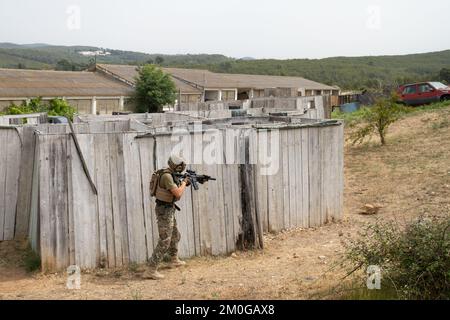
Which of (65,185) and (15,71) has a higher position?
(15,71)

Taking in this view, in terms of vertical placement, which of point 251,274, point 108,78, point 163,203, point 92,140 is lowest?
point 251,274

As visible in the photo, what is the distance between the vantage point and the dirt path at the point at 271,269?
5.52 m

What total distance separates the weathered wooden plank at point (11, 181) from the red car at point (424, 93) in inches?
796

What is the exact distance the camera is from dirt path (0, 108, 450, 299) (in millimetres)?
5516

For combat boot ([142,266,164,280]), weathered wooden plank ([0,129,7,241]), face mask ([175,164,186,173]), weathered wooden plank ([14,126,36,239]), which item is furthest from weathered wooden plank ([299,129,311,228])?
weathered wooden plank ([0,129,7,241])

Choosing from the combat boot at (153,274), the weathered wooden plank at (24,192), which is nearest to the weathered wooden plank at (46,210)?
the combat boot at (153,274)

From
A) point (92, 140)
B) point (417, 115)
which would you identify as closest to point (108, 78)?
point (417, 115)

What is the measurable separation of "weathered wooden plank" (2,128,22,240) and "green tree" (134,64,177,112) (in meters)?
28.8

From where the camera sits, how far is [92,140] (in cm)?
651

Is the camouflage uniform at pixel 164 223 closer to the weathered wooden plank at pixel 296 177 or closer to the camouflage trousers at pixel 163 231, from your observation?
the camouflage trousers at pixel 163 231
